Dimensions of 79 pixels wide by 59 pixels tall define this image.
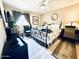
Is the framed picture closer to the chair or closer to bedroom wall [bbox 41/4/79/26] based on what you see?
bedroom wall [bbox 41/4/79/26]

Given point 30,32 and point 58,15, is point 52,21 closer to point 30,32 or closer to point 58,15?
point 58,15

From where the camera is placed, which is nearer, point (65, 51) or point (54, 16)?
point (65, 51)

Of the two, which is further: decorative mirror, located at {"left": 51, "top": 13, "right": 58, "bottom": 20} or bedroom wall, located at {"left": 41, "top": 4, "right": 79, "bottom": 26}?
decorative mirror, located at {"left": 51, "top": 13, "right": 58, "bottom": 20}

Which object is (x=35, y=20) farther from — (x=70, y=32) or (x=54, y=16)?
(x=70, y=32)

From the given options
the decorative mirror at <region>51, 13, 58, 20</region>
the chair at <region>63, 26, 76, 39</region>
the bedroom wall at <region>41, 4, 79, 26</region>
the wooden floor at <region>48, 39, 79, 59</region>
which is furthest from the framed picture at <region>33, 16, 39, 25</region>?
the wooden floor at <region>48, 39, 79, 59</region>

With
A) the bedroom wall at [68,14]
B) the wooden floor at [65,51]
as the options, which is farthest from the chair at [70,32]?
the wooden floor at [65,51]

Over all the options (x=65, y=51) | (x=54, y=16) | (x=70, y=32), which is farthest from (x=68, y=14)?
(x=65, y=51)

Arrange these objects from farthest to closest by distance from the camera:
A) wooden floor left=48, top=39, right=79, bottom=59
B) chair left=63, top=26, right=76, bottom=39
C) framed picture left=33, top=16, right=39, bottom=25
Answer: framed picture left=33, top=16, right=39, bottom=25 → chair left=63, top=26, right=76, bottom=39 → wooden floor left=48, top=39, right=79, bottom=59

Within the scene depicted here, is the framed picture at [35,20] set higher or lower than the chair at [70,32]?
higher

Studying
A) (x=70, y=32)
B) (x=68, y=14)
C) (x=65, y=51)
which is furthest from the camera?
(x=68, y=14)

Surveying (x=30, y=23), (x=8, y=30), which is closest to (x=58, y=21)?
(x=30, y=23)

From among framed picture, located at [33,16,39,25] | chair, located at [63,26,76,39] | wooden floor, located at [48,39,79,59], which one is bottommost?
wooden floor, located at [48,39,79,59]

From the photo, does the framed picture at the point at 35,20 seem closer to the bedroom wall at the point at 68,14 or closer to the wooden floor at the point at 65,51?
the bedroom wall at the point at 68,14

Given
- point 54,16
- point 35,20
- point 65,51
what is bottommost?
point 65,51
